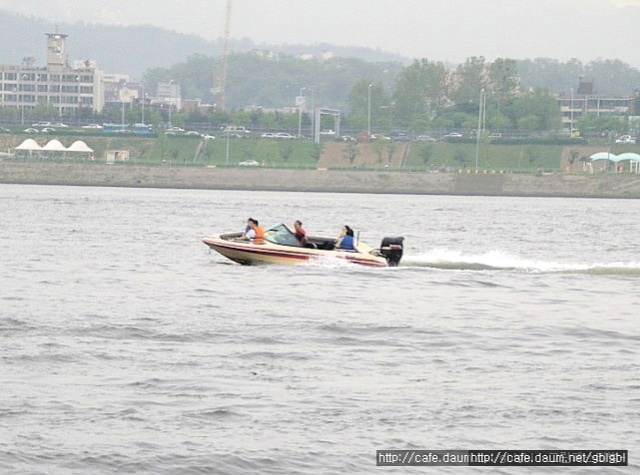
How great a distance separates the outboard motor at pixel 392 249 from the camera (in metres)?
43.7

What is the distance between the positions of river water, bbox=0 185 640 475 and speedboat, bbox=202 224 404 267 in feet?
Answer: 1.40

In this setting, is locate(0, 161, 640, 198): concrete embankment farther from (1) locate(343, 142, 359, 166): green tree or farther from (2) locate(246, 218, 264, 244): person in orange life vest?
(2) locate(246, 218, 264, 244): person in orange life vest

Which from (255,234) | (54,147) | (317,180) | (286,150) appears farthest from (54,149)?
(255,234)

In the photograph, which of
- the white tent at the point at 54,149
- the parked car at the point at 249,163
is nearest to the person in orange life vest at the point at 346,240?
the parked car at the point at 249,163

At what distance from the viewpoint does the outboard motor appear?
1719 inches

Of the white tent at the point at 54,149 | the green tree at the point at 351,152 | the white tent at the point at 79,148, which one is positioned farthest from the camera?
the green tree at the point at 351,152

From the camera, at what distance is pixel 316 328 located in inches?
1188

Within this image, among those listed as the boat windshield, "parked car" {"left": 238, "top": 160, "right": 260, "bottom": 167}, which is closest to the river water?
the boat windshield

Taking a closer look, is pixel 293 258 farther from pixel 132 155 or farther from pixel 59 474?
pixel 132 155

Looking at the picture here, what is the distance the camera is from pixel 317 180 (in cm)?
16150

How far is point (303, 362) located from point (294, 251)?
18059 millimetres

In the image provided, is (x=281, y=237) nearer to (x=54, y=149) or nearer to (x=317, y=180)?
(x=317, y=180)

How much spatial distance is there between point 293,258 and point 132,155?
139 meters

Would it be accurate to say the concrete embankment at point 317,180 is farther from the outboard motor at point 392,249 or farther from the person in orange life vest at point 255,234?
the outboard motor at point 392,249
